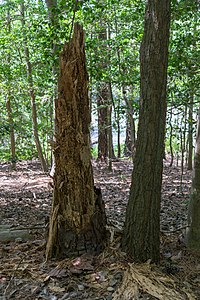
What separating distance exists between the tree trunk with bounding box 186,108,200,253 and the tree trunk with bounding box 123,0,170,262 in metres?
0.67

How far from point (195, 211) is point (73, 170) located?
4.79ft

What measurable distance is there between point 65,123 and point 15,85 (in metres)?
8.96

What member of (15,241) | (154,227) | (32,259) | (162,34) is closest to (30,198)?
(15,241)

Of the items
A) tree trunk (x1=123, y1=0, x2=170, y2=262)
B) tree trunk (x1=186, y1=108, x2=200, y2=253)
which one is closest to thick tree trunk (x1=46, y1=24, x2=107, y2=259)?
tree trunk (x1=123, y1=0, x2=170, y2=262)

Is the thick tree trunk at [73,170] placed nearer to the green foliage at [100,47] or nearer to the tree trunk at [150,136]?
the tree trunk at [150,136]

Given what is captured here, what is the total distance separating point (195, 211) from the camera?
419 centimetres

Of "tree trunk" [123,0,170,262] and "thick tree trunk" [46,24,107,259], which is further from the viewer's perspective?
"thick tree trunk" [46,24,107,259]

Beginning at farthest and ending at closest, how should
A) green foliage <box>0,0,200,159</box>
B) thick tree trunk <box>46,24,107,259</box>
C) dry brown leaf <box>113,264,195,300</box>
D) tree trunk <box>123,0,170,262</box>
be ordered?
1. green foliage <box>0,0,200,159</box>
2. thick tree trunk <box>46,24,107,259</box>
3. tree trunk <box>123,0,170,262</box>
4. dry brown leaf <box>113,264,195,300</box>

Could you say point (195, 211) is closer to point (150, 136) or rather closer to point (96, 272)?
point (150, 136)

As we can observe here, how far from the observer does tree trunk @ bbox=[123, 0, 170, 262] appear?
3512 millimetres

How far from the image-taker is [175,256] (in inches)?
163

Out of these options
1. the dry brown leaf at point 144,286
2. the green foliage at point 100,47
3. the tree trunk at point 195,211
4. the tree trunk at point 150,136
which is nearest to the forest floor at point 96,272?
the dry brown leaf at point 144,286

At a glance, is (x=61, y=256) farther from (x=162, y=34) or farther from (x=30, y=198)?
(x=30, y=198)

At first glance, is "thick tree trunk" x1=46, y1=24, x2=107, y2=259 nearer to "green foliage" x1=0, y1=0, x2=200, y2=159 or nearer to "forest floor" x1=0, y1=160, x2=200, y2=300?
"forest floor" x1=0, y1=160, x2=200, y2=300
